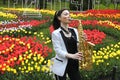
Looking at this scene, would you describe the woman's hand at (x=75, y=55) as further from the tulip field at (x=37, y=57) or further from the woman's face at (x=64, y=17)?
the tulip field at (x=37, y=57)

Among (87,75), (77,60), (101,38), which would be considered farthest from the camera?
(101,38)

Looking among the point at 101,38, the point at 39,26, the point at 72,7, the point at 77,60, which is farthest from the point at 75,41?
the point at 72,7

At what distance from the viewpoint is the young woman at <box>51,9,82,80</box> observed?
5.15m

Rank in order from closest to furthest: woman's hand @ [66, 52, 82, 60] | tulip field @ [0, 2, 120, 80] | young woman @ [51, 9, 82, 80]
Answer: woman's hand @ [66, 52, 82, 60] < young woman @ [51, 9, 82, 80] < tulip field @ [0, 2, 120, 80]

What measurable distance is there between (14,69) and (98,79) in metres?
1.70

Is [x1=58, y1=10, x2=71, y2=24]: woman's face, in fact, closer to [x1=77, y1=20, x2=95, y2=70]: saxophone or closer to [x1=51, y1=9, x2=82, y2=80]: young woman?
[x1=51, y1=9, x2=82, y2=80]: young woman

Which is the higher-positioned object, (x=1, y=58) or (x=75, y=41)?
(x=75, y=41)

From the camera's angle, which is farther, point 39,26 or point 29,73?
point 39,26

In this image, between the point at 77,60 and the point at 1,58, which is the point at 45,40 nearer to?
the point at 1,58

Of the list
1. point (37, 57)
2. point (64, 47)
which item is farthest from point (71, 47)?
point (37, 57)

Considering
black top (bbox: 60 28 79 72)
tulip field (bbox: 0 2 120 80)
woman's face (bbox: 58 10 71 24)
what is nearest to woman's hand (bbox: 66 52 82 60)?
black top (bbox: 60 28 79 72)

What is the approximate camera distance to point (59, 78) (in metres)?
5.29

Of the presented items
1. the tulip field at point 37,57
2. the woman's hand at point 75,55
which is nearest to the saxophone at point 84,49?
the woman's hand at point 75,55

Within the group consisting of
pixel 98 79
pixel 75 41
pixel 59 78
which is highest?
pixel 75 41
